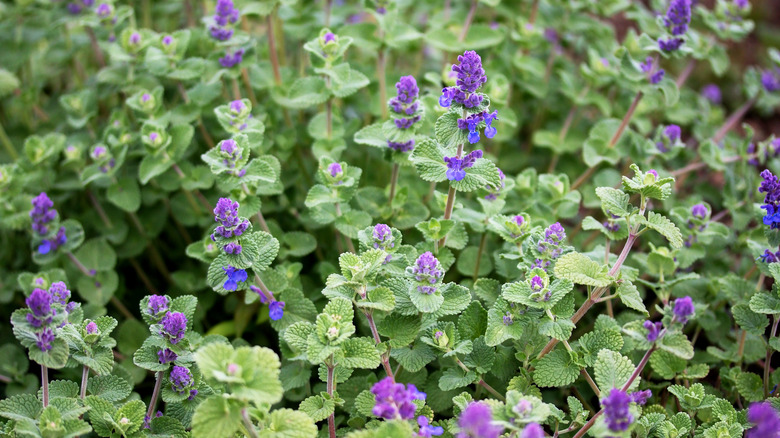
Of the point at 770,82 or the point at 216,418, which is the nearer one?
the point at 216,418

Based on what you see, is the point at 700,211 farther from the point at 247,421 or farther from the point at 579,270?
the point at 247,421

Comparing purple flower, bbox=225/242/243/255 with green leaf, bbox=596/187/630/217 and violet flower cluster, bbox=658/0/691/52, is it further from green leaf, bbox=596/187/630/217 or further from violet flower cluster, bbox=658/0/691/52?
violet flower cluster, bbox=658/0/691/52

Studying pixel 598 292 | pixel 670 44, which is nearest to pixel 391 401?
pixel 598 292

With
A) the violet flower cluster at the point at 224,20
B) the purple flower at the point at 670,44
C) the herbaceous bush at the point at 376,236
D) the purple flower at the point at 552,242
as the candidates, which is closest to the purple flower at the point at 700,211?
the herbaceous bush at the point at 376,236

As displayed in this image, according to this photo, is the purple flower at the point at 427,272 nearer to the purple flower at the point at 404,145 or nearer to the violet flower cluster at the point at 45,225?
the purple flower at the point at 404,145

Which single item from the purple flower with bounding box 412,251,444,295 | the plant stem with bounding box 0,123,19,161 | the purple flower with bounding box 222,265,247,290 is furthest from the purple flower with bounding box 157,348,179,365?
the plant stem with bounding box 0,123,19,161

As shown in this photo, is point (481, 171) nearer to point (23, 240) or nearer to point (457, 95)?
point (457, 95)
